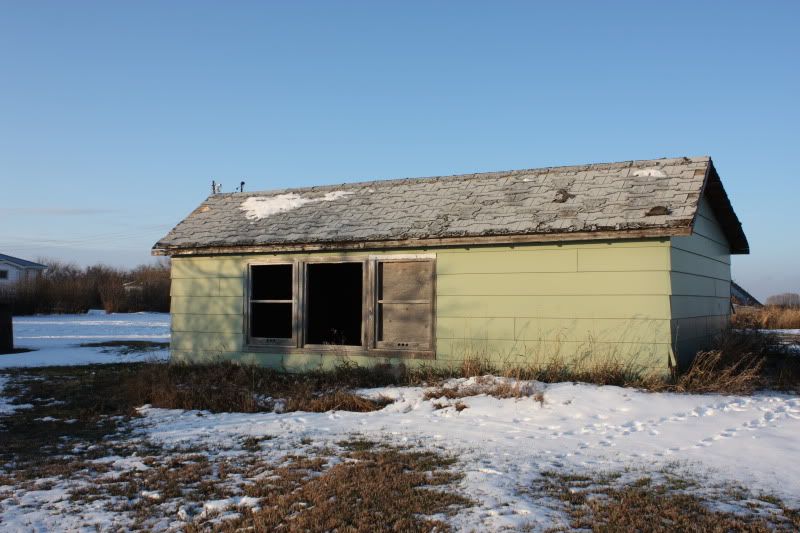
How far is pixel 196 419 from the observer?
8.52 metres

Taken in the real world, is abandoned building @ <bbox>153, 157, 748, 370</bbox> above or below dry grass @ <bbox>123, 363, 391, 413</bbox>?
above

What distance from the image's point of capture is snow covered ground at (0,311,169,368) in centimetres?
1650

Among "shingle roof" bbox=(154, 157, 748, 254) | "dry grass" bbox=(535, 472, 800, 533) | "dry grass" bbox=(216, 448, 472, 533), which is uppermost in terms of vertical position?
"shingle roof" bbox=(154, 157, 748, 254)

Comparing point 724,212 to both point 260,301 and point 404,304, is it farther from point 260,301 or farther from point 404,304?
point 260,301

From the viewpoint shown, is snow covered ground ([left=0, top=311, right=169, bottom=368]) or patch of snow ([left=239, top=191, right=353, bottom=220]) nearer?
patch of snow ([left=239, top=191, right=353, bottom=220])

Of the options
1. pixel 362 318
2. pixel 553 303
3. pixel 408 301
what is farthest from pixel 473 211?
pixel 362 318

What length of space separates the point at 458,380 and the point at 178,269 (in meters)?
6.19

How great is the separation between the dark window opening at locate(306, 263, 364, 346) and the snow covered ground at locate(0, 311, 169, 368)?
3858 mm

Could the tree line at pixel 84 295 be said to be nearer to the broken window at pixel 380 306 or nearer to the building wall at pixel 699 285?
the broken window at pixel 380 306

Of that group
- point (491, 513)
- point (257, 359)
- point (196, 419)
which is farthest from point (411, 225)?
point (491, 513)

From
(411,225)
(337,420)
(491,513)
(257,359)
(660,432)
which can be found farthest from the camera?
(257,359)

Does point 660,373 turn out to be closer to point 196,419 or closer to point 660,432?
point 660,432

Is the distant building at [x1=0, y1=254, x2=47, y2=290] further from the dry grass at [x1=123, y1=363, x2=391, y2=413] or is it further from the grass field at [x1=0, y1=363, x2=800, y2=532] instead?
the grass field at [x1=0, y1=363, x2=800, y2=532]

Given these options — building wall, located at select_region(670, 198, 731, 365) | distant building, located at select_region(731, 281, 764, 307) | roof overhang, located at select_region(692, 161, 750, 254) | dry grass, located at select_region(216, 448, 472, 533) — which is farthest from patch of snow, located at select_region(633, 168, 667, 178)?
distant building, located at select_region(731, 281, 764, 307)
